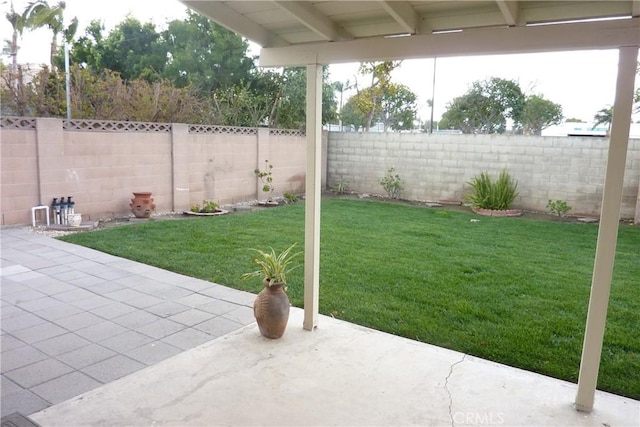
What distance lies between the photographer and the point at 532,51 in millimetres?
→ 2482

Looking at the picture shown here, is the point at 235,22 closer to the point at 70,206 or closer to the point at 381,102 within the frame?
the point at 70,206

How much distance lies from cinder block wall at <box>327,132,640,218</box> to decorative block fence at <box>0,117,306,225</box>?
1.89 metres

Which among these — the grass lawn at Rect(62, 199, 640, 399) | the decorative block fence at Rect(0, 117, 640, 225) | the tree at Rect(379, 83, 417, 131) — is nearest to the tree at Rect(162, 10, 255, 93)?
the decorative block fence at Rect(0, 117, 640, 225)

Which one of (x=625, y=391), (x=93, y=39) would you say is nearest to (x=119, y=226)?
(x=625, y=391)

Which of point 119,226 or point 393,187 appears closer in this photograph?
point 119,226

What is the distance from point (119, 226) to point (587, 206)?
27.4 feet

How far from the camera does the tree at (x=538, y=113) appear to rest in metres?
15.4

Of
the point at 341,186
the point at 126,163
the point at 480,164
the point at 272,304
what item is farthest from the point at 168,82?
the point at 272,304

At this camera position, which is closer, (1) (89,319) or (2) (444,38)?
(2) (444,38)

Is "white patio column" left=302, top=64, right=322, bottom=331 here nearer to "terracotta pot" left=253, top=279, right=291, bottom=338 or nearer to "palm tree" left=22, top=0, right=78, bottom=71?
"terracotta pot" left=253, top=279, right=291, bottom=338

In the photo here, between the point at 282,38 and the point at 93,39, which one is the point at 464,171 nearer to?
the point at 282,38

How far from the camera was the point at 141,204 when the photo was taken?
7.82 m

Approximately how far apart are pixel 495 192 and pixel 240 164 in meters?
5.36

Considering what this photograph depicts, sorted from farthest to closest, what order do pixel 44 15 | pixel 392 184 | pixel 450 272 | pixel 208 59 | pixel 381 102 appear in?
pixel 208 59
pixel 381 102
pixel 44 15
pixel 392 184
pixel 450 272
